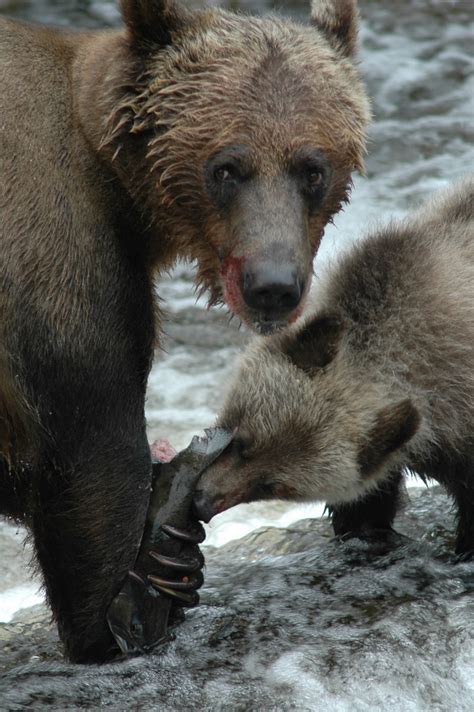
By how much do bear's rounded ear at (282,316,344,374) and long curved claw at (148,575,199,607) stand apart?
1.27 metres

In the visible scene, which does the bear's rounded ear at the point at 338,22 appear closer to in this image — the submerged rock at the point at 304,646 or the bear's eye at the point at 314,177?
the bear's eye at the point at 314,177

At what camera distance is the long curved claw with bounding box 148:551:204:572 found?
6.57 metres

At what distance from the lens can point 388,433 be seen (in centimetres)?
677

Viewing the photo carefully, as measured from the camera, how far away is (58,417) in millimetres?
6086

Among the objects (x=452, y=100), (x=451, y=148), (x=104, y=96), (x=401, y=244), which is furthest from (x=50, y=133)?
(x=452, y=100)

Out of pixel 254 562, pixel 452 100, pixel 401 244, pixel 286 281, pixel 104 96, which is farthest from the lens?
pixel 452 100

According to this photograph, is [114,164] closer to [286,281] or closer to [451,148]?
[286,281]

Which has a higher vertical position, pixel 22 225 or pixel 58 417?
pixel 22 225

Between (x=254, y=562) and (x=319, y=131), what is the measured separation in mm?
2873

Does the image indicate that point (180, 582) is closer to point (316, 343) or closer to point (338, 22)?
point (316, 343)

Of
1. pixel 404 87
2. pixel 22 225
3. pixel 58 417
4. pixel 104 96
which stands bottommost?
pixel 404 87

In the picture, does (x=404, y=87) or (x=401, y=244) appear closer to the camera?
(x=401, y=244)

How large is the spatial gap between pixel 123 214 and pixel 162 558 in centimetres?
166

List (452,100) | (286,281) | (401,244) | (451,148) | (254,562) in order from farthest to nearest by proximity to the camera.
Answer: (452,100)
(451,148)
(254,562)
(401,244)
(286,281)
